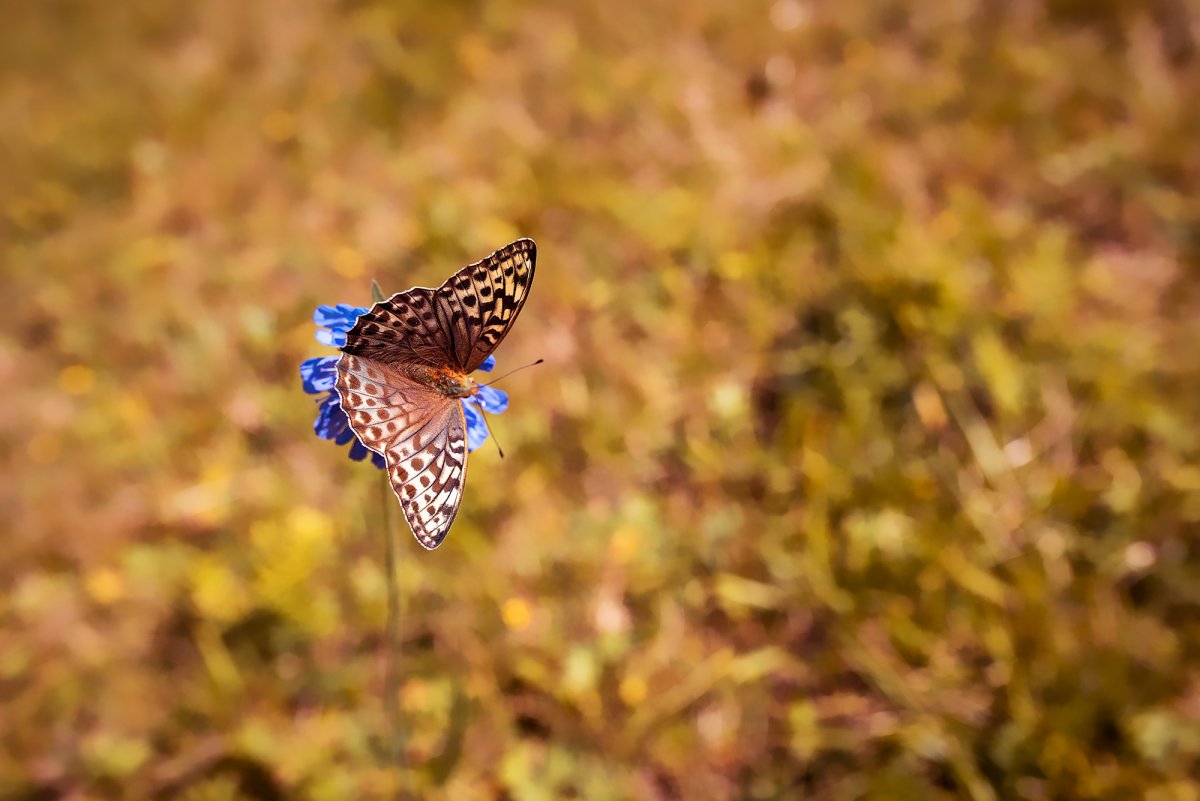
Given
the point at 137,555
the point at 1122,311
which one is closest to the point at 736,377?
the point at 1122,311

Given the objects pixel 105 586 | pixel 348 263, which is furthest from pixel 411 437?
pixel 348 263

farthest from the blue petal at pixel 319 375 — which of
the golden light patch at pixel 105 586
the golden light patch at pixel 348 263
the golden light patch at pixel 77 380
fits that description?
the golden light patch at pixel 77 380

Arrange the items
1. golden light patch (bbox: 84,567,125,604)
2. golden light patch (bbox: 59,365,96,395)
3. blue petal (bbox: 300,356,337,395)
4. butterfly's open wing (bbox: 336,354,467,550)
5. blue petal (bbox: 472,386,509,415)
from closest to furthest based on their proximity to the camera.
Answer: butterfly's open wing (bbox: 336,354,467,550) < blue petal (bbox: 300,356,337,395) < blue petal (bbox: 472,386,509,415) < golden light patch (bbox: 84,567,125,604) < golden light patch (bbox: 59,365,96,395)

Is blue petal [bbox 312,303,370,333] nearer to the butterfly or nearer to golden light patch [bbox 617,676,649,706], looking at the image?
the butterfly

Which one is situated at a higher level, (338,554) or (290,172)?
(290,172)

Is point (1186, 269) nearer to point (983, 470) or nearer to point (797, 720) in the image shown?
point (983, 470)

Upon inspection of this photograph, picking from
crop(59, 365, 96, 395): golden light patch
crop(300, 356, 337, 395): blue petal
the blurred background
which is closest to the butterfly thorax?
crop(300, 356, 337, 395): blue petal
